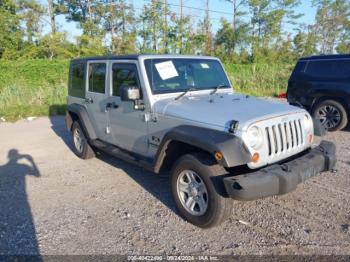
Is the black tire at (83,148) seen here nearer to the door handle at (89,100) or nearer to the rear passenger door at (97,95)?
the rear passenger door at (97,95)

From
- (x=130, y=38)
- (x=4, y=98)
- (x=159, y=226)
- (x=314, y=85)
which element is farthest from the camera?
(x=130, y=38)

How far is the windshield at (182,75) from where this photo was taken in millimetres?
4254

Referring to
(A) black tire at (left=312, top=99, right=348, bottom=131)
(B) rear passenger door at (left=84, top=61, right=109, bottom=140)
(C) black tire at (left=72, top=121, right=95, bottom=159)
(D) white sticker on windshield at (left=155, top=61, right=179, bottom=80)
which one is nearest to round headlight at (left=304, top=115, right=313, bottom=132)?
(D) white sticker on windshield at (left=155, top=61, right=179, bottom=80)

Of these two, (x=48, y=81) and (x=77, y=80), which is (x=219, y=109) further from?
(x=48, y=81)

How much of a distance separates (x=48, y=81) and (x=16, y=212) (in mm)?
17469

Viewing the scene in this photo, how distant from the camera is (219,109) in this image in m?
3.64

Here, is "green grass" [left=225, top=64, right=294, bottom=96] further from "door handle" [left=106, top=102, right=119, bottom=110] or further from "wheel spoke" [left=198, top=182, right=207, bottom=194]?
"wheel spoke" [left=198, top=182, right=207, bottom=194]

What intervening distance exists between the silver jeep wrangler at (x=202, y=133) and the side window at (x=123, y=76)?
0.05 feet

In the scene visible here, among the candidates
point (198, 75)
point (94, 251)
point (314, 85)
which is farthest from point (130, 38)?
point (94, 251)

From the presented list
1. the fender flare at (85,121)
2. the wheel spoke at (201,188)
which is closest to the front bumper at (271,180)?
the wheel spoke at (201,188)

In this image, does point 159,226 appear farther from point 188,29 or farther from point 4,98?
point 188,29

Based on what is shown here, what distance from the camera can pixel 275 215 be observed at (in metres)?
3.74

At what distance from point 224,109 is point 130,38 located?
83.1ft

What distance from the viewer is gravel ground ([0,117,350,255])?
3195 millimetres
